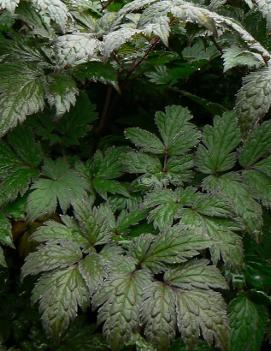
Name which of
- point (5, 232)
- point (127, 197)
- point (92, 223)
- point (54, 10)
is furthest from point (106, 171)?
point (54, 10)

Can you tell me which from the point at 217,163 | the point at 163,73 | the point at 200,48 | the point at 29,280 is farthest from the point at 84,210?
the point at 200,48

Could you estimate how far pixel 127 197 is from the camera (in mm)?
1285

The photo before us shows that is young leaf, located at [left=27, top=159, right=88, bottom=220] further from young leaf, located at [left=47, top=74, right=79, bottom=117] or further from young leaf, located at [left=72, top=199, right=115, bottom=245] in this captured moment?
young leaf, located at [left=47, top=74, right=79, bottom=117]

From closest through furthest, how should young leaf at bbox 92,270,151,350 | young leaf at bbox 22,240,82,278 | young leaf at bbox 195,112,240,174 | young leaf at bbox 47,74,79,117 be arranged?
young leaf at bbox 92,270,151,350 → young leaf at bbox 22,240,82,278 → young leaf at bbox 47,74,79,117 → young leaf at bbox 195,112,240,174

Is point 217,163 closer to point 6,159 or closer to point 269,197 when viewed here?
point 269,197

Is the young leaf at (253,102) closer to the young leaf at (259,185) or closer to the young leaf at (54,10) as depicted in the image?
the young leaf at (259,185)

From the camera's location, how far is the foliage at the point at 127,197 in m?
1.02

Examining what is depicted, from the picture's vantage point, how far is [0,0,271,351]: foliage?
3.35 feet

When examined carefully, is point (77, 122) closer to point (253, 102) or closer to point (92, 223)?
point (92, 223)

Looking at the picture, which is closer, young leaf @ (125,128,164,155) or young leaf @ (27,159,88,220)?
young leaf @ (27,159,88,220)

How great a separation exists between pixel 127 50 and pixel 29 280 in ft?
2.06

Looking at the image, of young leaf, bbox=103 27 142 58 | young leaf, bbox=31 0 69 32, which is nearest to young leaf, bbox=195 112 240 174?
young leaf, bbox=103 27 142 58

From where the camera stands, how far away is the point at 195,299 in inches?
39.6

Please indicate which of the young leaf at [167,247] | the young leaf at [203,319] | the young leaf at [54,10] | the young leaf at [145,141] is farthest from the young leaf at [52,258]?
the young leaf at [54,10]
